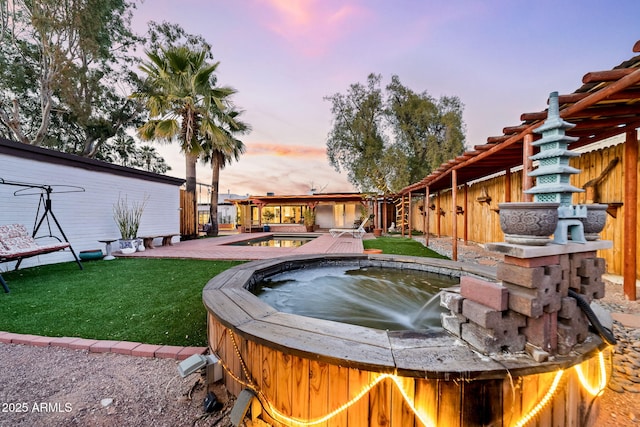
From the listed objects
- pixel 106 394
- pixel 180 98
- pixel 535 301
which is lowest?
pixel 106 394

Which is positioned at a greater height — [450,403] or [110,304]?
[450,403]

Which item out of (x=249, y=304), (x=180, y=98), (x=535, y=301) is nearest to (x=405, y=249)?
(x=249, y=304)

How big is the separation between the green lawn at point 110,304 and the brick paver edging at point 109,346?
0.31 feet

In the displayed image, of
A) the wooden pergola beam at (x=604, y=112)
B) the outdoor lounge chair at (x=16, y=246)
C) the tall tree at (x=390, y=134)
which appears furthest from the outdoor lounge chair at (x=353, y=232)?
the outdoor lounge chair at (x=16, y=246)

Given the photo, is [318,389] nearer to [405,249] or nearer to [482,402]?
[482,402]

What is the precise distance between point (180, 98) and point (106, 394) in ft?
34.9

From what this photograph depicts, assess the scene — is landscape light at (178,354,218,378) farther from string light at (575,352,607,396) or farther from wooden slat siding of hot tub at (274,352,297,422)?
string light at (575,352,607,396)

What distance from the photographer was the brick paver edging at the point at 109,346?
7.36 ft

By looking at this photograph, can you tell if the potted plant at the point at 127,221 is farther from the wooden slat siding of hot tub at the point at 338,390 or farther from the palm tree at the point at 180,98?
the wooden slat siding of hot tub at the point at 338,390

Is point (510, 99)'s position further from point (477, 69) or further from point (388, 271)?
point (388, 271)

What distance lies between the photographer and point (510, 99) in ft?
34.5

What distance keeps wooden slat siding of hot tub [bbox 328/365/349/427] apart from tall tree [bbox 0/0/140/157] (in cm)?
1531

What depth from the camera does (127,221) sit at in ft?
26.0

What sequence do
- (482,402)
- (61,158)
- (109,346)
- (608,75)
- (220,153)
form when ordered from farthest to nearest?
(220,153)
(61,158)
(109,346)
(608,75)
(482,402)
